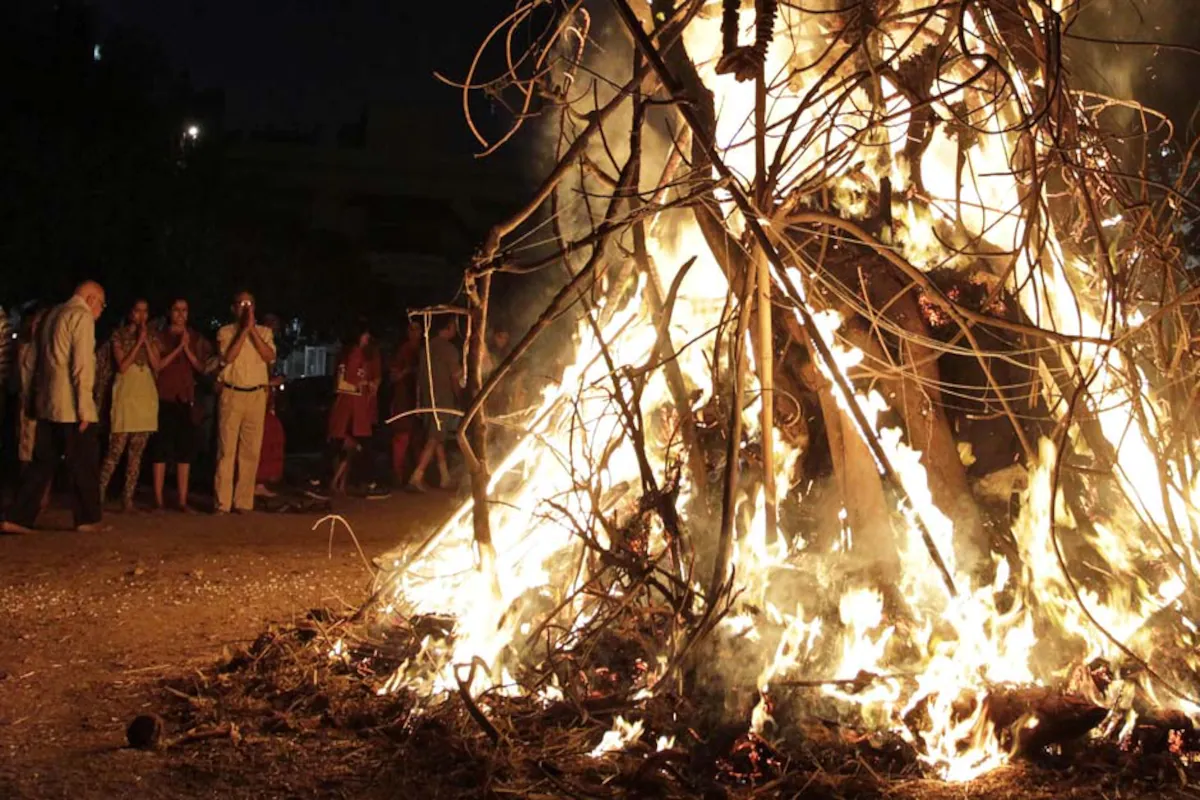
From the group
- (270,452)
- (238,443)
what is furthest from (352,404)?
(238,443)

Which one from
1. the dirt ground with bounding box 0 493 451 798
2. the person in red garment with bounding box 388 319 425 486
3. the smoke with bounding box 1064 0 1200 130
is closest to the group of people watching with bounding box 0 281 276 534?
the dirt ground with bounding box 0 493 451 798

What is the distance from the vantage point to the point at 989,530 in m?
4.86

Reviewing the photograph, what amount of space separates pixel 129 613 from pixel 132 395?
12.5 feet

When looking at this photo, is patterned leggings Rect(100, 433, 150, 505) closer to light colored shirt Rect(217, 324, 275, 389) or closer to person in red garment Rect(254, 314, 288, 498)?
light colored shirt Rect(217, 324, 275, 389)

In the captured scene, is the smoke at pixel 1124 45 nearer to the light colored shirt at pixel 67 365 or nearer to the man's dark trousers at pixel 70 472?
the light colored shirt at pixel 67 365

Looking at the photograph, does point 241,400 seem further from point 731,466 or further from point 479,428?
point 731,466

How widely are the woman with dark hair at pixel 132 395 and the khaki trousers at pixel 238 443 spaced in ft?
1.89

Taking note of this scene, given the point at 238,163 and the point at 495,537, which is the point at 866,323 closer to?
the point at 495,537

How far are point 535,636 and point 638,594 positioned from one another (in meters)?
0.45

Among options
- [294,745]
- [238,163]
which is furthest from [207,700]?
[238,163]

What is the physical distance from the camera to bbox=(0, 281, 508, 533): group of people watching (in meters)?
8.47

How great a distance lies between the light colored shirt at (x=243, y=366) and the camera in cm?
977

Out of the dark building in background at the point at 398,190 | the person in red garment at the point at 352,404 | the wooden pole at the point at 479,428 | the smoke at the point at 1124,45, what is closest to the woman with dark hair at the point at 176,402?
the person in red garment at the point at 352,404

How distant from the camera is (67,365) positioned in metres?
8.47
